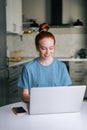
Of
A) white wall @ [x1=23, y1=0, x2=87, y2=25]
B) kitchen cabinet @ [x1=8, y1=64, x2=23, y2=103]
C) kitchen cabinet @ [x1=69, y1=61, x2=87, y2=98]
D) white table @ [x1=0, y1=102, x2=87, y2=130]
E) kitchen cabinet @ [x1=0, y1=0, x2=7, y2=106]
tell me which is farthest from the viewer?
white wall @ [x1=23, y1=0, x2=87, y2=25]

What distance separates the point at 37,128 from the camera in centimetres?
153

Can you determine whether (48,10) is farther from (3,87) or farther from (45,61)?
(45,61)

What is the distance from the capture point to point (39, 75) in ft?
7.49

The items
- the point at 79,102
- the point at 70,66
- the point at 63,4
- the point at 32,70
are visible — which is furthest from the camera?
the point at 63,4

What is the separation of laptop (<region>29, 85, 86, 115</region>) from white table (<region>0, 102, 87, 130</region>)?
4 centimetres

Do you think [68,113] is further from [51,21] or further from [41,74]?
[51,21]

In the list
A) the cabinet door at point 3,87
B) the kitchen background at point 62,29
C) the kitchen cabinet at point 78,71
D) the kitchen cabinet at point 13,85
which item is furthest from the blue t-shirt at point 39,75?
the kitchen background at point 62,29

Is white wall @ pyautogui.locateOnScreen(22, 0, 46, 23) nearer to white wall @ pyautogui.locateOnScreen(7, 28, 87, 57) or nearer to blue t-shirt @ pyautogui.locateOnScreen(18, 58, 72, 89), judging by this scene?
white wall @ pyautogui.locateOnScreen(7, 28, 87, 57)

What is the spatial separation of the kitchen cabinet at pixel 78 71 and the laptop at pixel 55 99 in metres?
4.20

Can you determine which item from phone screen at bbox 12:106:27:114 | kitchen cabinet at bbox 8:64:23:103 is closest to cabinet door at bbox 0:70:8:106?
kitchen cabinet at bbox 8:64:23:103

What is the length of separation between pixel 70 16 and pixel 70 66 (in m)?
1.29

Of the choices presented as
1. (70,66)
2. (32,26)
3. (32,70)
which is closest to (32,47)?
(32,26)

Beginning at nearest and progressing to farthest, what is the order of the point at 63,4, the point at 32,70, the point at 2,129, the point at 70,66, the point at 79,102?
1. the point at 2,129
2. the point at 79,102
3. the point at 32,70
4. the point at 70,66
5. the point at 63,4

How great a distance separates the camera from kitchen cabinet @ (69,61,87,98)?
600 cm
